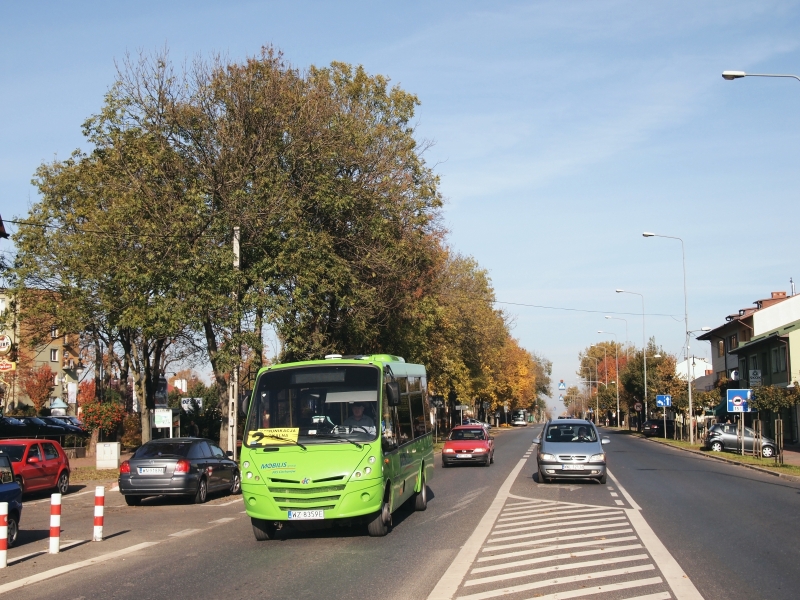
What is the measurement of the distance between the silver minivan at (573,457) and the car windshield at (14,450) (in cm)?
1263

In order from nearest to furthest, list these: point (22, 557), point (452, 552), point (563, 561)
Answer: point (563, 561) < point (452, 552) < point (22, 557)

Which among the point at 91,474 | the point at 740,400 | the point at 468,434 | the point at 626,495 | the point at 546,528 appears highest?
the point at 740,400

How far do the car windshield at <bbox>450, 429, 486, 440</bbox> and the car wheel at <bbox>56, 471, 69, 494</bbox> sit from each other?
1395 cm

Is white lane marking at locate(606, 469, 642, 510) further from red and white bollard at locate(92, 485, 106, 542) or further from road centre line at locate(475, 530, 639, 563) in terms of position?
red and white bollard at locate(92, 485, 106, 542)

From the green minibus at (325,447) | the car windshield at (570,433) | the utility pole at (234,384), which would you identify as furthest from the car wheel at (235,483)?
the car windshield at (570,433)

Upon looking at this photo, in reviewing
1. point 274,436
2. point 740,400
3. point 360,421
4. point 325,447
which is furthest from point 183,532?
point 740,400

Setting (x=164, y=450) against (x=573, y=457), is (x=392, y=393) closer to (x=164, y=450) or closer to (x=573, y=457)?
(x=164, y=450)

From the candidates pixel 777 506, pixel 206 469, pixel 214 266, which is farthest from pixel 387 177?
pixel 777 506

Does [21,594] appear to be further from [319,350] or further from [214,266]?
[319,350]

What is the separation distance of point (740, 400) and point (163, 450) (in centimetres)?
2722

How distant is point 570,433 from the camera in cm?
2292

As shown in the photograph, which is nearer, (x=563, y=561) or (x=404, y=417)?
(x=563, y=561)

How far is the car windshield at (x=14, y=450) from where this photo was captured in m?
20.2

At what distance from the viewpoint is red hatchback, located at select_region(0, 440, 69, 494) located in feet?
66.6
